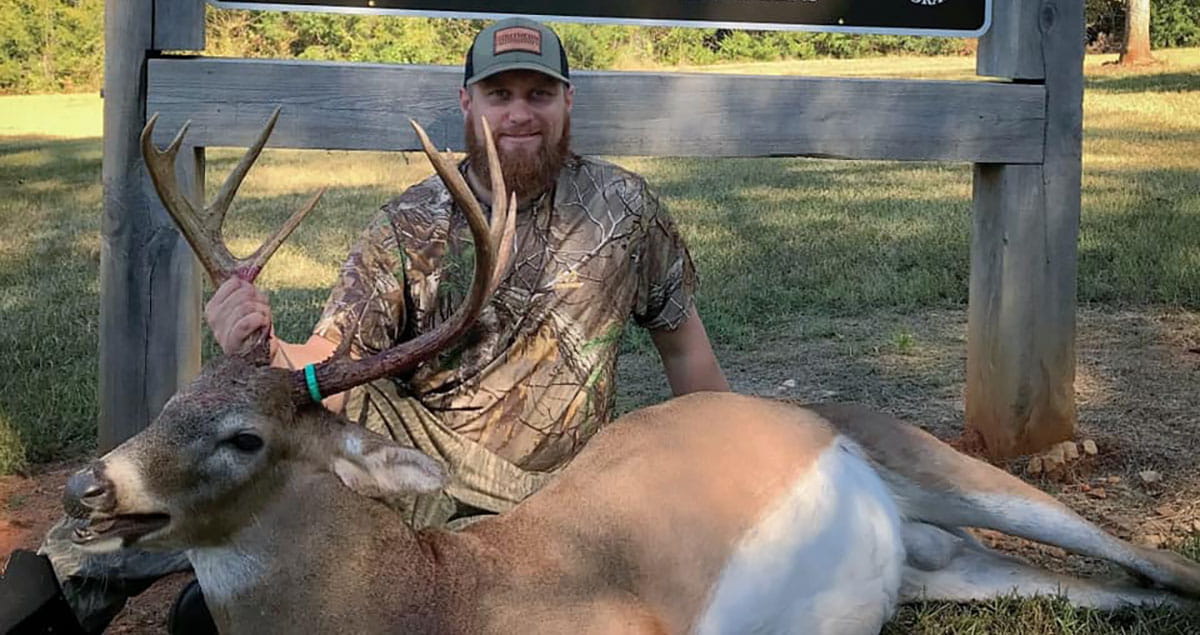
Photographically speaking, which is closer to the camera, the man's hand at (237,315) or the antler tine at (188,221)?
the man's hand at (237,315)

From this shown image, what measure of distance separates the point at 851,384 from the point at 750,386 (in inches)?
18.3

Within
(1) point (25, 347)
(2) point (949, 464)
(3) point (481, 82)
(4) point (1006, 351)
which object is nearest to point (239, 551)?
(3) point (481, 82)

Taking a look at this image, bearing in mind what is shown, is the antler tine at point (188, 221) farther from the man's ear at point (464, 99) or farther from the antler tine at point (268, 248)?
the man's ear at point (464, 99)

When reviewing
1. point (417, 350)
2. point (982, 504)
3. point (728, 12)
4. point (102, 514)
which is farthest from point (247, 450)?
point (728, 12)

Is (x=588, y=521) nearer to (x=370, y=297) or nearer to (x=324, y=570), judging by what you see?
(x=324, y=570)

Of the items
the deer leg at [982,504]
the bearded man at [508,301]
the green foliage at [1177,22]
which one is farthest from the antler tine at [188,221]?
the green foliage at [1177,22]

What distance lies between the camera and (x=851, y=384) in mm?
6480

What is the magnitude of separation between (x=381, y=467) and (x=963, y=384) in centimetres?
395

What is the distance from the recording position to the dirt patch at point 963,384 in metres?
4.71

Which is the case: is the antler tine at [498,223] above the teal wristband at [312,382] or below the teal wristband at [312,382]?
above

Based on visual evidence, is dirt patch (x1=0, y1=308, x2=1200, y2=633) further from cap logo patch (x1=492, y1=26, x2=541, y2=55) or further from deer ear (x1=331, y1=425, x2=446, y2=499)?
cap logo patch (x1=492, y1=26, x2=541, y2=55)

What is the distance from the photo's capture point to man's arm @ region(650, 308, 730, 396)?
14.8 feet

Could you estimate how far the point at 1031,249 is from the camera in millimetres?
5160

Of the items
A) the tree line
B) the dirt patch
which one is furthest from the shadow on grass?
the dirt patch
